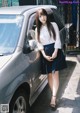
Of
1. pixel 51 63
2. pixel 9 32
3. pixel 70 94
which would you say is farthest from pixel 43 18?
pixel 70 94

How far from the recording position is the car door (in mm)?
5383

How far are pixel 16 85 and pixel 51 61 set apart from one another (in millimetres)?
1340

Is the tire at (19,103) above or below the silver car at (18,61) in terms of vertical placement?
below

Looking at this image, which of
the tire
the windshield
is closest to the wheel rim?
the tire

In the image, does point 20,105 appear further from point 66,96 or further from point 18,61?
point 66,96

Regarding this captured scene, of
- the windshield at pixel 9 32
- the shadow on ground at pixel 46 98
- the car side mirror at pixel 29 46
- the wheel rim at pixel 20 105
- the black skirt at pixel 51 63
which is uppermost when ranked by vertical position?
the windshield at pixel 9 32

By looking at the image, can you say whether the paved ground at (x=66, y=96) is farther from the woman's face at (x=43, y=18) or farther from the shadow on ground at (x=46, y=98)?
the woman's face at (x=43, y=18)

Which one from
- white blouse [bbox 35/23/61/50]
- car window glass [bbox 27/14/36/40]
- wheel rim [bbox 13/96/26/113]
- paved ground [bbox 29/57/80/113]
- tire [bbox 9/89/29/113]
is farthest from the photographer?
paved ground [bbox 29/57/80/113]

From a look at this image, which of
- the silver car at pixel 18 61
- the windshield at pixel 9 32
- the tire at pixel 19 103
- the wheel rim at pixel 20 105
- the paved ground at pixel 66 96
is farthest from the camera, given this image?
the paved ground at pixel 66 96

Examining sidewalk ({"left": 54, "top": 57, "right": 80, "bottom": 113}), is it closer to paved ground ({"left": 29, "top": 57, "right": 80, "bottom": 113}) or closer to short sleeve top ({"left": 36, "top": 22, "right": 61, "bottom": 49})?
paved ground ({"left": 29, "top": 57, "right": 80, "bottom": 113})

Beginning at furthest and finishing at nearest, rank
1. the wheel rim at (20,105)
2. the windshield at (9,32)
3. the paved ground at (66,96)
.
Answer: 1. the paved ground at (66,96)
2. the windshield at (9,32)
3. the wheel rim at (20,105)

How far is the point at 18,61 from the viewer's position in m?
4.88

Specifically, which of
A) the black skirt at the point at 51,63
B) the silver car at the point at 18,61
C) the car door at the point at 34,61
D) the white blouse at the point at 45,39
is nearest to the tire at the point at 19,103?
the silver car at the point at 18,61

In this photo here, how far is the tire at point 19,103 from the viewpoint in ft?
15.0
